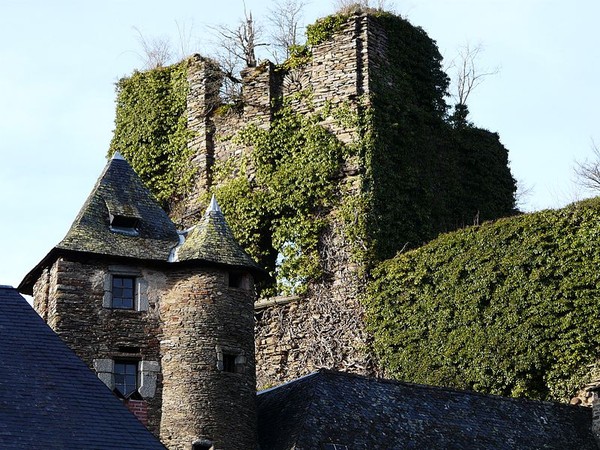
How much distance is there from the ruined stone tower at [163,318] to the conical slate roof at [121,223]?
25mm

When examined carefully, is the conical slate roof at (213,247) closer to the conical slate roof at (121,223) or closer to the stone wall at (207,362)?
the stone wall at (207,362)

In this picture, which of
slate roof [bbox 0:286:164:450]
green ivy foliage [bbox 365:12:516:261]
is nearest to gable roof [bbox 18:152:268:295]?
slate roof [bbox 0:286:164:450]

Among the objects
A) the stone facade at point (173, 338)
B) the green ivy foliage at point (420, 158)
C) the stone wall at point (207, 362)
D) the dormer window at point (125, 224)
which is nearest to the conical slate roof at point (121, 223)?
the dormer window at point (125, 224)

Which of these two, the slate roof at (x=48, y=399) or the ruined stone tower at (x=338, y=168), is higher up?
the ruined stone tower at (x=338, y=168)

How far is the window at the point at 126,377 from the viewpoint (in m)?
24.6

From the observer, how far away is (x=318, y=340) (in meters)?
31.6

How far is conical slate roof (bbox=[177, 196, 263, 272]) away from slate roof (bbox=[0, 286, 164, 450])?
4.45m

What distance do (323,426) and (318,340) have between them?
7789mm

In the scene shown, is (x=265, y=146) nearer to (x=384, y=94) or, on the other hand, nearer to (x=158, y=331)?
(x=384, y=94)

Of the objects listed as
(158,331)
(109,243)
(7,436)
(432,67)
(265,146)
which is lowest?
(7,436)

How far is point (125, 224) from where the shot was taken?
26250 mm

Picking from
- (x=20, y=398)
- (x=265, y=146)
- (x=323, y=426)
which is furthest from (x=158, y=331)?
(x=265, y=146)

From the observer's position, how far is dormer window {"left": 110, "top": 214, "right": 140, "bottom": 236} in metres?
26.1

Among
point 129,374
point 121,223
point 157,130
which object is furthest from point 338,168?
point 129,374
